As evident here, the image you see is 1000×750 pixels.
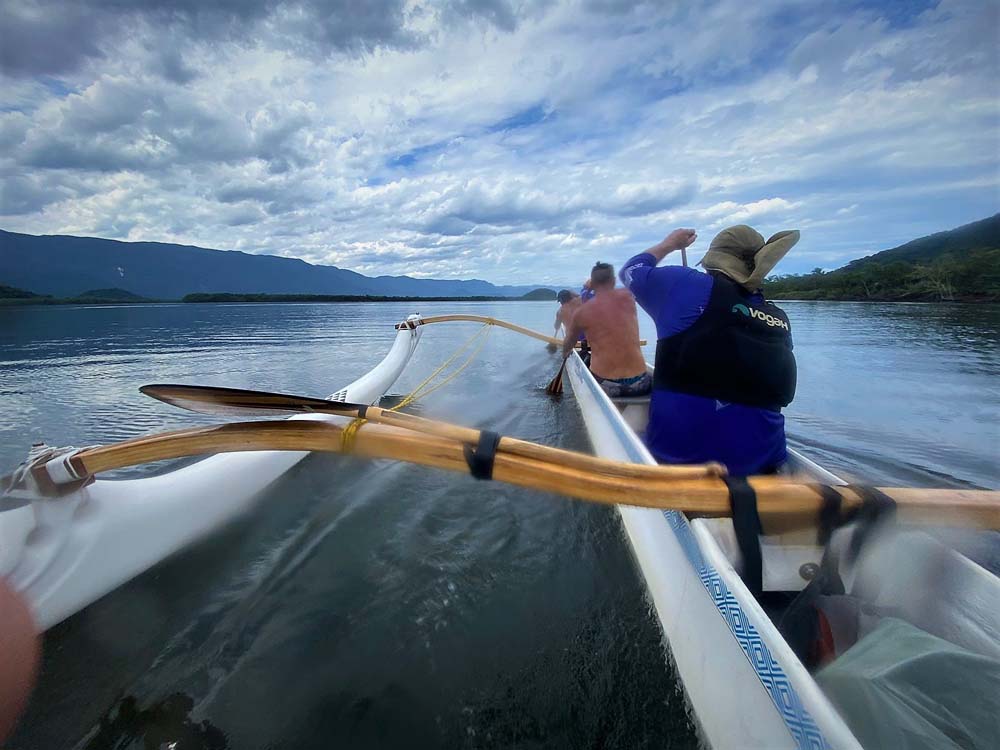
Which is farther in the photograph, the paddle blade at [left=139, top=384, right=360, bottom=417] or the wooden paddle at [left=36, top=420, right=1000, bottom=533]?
the paddle blade at [left=139, top=384, right=360, bottom=417]

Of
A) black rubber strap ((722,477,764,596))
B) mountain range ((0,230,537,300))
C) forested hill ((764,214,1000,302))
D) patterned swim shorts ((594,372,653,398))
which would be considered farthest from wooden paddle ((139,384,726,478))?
mountain range ((0,230,537,300))

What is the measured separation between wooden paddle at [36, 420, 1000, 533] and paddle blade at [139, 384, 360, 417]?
0.23 feet

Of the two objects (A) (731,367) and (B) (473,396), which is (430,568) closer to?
(A) (731,367)

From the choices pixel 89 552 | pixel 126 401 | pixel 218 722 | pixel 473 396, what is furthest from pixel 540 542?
pixel 126 401

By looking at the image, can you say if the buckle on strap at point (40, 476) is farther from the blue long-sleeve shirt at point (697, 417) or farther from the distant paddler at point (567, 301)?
the distant paddler at point (567, 301)

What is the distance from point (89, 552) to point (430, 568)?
5.63 feet

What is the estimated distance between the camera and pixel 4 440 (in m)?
4.84

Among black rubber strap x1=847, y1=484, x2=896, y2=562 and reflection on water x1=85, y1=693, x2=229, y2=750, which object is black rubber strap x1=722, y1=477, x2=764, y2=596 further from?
reflection on water x1=85, y1=693, x2=229, y2=750

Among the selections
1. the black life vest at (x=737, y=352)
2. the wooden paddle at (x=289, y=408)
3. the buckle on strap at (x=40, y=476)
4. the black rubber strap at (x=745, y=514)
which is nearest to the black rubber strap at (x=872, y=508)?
the black rubber strap at (x=745, y=514)

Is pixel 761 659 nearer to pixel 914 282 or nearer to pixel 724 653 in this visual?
pixel 724 653

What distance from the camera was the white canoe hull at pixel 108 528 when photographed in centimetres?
204

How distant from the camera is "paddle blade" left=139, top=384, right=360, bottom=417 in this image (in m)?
1.89

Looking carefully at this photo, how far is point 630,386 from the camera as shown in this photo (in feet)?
18.7

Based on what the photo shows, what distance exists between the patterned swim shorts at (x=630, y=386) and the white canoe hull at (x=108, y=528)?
13.4 ft
